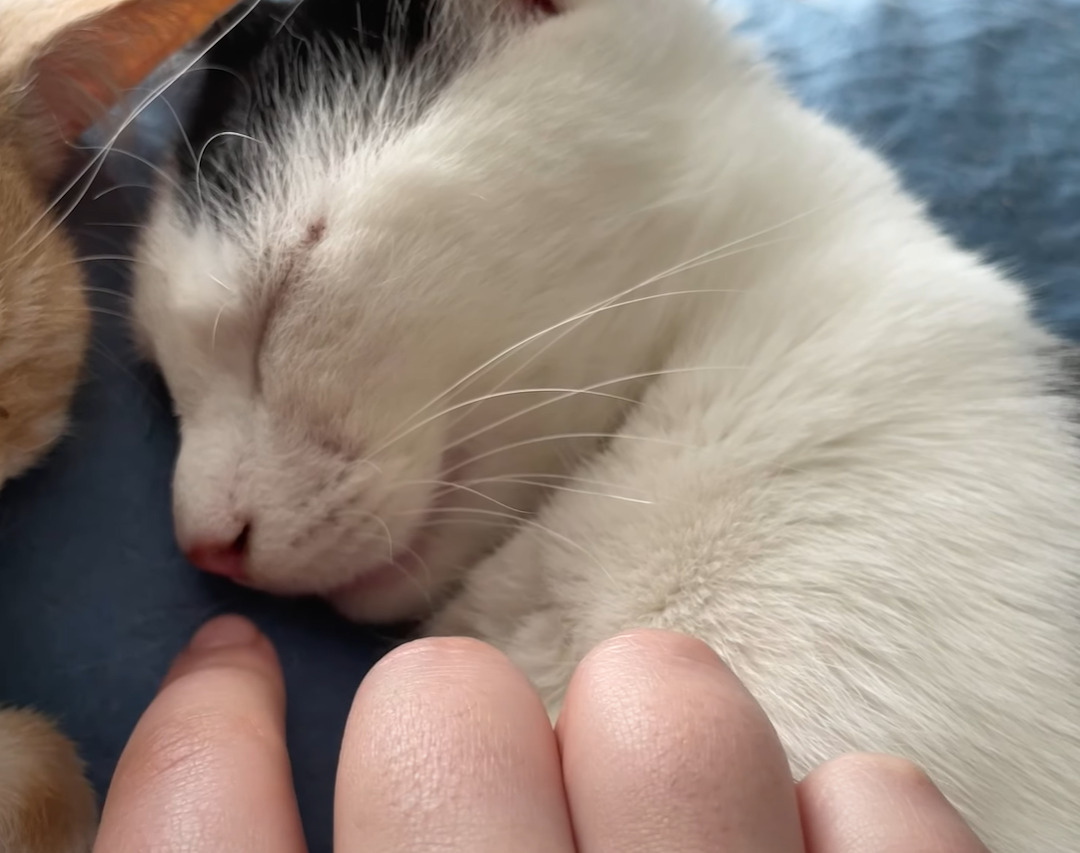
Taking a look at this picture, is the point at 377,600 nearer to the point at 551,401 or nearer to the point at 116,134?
the point at 551,401

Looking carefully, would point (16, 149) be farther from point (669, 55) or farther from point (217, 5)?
point (669, 55)

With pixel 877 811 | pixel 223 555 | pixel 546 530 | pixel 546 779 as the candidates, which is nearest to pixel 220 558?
pixel 223 555

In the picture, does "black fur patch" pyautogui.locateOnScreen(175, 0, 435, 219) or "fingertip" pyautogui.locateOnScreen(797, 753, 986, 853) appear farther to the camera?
"black fur patch" pyautogui.locateOnScreen(175, 0, 435, 219)

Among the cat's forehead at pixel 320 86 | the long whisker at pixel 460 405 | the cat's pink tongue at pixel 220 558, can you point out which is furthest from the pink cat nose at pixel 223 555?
the cat's forehead at pixel 320 86

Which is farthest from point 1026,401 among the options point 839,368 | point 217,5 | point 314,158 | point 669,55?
point 217,5

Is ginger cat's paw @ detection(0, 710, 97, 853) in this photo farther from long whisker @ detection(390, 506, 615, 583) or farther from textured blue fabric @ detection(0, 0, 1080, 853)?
long whisker @ detection(390, 506, 615, 583)

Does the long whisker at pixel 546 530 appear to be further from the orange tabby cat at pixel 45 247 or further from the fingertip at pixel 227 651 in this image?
the orange tabby cat at pixel 45 247

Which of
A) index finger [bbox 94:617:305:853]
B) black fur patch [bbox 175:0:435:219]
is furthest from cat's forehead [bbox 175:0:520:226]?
index finger [bbox 94:617:305:853]
